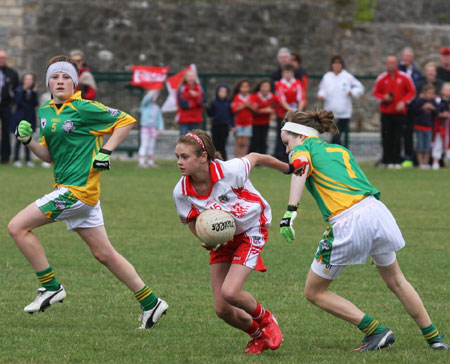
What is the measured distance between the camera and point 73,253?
31.9 ft

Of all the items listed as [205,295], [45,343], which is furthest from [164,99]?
[45,343]

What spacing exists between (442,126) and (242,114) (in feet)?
13.4

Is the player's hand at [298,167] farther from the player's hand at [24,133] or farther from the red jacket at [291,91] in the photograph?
the red jacket at [291,91]

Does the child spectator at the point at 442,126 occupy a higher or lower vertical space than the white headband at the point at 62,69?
lower

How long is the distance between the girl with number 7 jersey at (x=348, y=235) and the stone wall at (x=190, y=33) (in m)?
21.8

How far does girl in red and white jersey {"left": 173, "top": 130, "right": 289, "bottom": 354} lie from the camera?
5.91 metres

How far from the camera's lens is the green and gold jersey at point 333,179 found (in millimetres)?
5902

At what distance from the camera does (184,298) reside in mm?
7641

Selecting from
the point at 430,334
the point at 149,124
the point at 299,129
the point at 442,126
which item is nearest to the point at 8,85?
the point at 149,124

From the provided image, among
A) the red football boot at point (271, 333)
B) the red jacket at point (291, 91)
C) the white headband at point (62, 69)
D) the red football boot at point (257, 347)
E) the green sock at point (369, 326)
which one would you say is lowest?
the red football boot at point (257, 347)

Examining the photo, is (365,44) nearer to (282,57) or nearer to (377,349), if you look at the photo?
(282,57)

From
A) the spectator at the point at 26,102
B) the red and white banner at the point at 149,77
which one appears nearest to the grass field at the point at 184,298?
the spectator at the point at 26,102

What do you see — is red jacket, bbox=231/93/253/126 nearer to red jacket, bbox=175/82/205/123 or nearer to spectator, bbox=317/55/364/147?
red jacket, bbox=175/82/205/123

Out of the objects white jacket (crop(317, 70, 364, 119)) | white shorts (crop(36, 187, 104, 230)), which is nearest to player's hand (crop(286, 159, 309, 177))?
white shorts (crop(36, 187, 104, 230))
